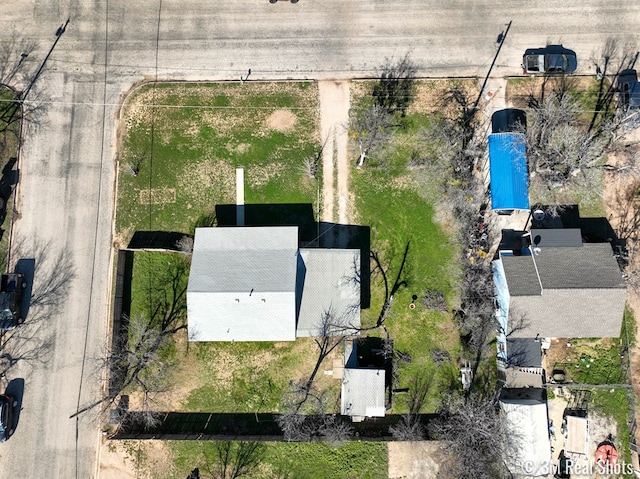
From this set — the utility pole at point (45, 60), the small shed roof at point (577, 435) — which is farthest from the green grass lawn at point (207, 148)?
the small shed roof at point (577, 435)

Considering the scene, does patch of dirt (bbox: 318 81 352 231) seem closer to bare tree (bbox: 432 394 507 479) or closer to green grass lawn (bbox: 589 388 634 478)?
bare tree (bbox: 432 394 507 479)

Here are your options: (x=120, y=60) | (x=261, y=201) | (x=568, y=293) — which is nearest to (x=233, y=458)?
(x=261, y=201)

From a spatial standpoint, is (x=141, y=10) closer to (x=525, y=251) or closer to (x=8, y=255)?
(x=8, y=255)

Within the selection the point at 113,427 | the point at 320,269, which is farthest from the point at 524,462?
the point at 113,427

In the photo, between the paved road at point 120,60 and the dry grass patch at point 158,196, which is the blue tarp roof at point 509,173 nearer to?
the paved road at point 120,60

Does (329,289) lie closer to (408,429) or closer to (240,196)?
(240,196)

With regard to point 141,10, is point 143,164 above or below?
below

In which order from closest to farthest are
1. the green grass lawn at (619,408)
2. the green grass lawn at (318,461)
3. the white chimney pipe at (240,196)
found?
the green grass lawn at (619,408)
the green grass lawn at (318,461)
the white chimney pipe at (240,196)
